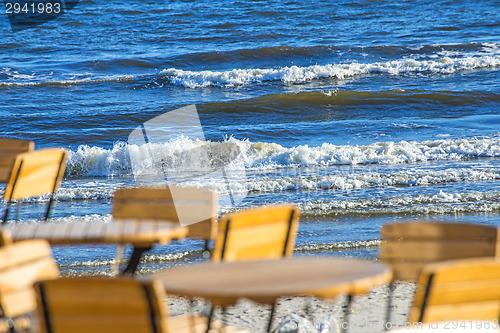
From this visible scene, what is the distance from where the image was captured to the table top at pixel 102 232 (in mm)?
2822

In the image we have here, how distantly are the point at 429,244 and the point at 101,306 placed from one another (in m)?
1.52

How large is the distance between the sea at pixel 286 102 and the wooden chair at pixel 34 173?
149 cm

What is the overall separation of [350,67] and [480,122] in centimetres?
656

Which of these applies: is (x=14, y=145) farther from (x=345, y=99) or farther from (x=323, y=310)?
(x=345, y=99)

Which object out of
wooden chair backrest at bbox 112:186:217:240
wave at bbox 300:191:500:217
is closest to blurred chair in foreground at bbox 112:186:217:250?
wooden chair backrest at bbox 112:186:217:240

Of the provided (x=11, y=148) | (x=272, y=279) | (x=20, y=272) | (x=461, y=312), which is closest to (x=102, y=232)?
(x=20, y=272)

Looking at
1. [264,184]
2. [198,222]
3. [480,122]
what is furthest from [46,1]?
[198,222]

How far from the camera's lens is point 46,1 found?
29609 millimetres

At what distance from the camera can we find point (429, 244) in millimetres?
2799

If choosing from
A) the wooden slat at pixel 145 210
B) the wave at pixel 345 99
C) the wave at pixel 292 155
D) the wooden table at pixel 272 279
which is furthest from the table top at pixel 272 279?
the wave at pixel 345 99

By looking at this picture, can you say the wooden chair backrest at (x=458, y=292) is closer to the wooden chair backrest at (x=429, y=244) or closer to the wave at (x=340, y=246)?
the wooden chair backrest at (x=429, y=244)

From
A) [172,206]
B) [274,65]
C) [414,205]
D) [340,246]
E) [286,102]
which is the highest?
[172,206]

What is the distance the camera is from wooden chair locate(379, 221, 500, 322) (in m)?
2.64

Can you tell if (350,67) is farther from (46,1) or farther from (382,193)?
(46,1)
